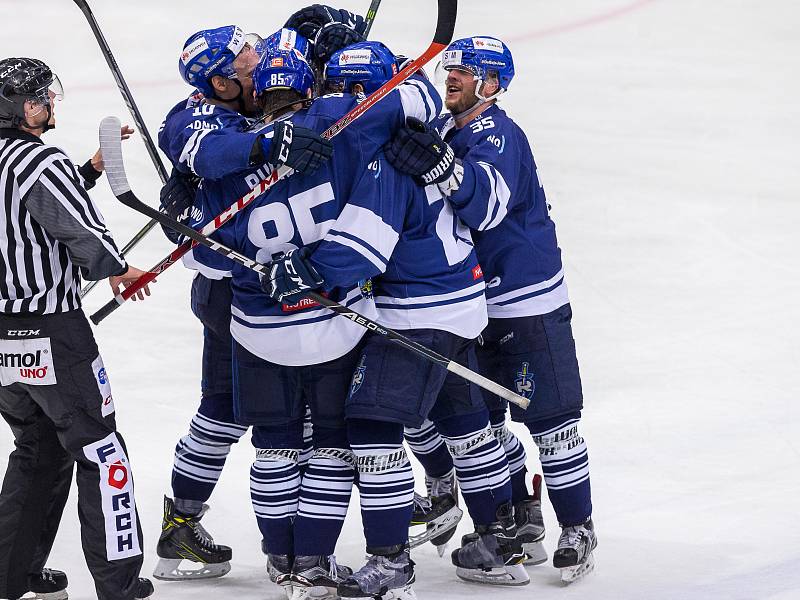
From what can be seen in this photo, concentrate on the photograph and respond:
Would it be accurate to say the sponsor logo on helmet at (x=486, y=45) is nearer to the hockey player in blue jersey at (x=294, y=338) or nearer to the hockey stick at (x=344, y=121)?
the hockey stick at (x=344, y=121)

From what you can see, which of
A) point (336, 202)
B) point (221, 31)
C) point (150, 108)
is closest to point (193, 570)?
point (336, 202)

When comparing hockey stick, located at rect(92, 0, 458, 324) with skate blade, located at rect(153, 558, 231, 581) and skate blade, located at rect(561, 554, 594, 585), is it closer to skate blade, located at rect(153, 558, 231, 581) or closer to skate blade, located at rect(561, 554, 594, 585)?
skate blade, located at rect(153, 558, 231, 581)

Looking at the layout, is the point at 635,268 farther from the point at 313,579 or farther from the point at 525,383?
the point at 313,579

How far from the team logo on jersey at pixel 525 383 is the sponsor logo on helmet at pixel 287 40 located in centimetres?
108

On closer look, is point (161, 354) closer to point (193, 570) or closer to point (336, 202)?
point (193, 570)

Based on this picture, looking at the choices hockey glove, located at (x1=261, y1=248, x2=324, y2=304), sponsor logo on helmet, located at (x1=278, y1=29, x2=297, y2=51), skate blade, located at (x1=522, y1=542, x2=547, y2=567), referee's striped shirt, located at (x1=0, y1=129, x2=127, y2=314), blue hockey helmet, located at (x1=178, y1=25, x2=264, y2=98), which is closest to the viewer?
referee's striped shirt, located at (x1=0, y1=129, x2=127, y2=314)

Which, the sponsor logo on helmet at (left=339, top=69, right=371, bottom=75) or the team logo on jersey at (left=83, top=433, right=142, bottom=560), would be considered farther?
the sponsor logo on helmet at (left=339, top=69, right=371, bottom=75)

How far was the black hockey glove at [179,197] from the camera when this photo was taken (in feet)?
11.6

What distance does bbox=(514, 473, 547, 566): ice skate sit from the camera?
Answer: 12.6ft

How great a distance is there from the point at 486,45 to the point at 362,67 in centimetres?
49

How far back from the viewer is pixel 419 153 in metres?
3.17

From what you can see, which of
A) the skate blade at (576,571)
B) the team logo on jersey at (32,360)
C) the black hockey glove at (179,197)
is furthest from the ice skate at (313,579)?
the black hockey glove at (179,197)

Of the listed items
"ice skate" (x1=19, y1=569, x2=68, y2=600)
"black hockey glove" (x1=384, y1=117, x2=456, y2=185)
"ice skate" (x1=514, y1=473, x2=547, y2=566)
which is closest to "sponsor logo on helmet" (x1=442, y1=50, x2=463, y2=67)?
"black hockey glove" (x1=384, y1=117, x2=456, y2=185)

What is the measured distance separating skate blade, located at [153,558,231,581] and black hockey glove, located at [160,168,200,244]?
0.95 m
